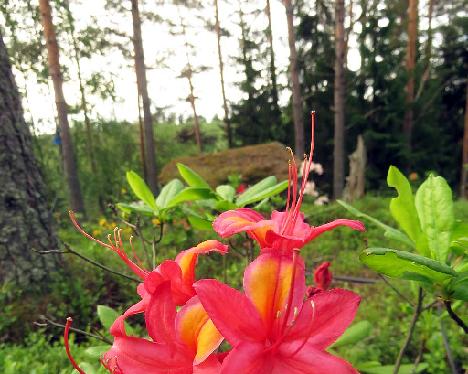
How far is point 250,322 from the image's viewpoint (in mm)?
477

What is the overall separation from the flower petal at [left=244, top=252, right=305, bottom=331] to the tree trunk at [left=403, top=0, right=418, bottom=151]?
13.6m

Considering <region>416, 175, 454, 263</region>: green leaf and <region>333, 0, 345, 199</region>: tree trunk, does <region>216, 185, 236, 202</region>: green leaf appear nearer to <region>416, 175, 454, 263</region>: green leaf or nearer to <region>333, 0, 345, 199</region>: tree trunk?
<region>416, 175, 454, 263</region>: green leaf

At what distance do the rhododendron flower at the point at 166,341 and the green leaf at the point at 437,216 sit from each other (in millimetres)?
448

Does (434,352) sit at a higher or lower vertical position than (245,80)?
lower

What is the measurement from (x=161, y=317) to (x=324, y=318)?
0.20m

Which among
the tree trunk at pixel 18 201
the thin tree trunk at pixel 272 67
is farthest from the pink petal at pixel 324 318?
the thin tree trunk at pixel 272 67

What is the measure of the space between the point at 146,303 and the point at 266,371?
7.1 inches

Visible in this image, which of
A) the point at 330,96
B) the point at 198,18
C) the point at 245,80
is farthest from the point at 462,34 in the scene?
the point at 198,18

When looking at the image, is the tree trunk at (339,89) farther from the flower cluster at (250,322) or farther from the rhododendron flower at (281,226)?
the flower cluster at (250,322)

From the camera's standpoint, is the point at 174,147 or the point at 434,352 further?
the point at 174,147

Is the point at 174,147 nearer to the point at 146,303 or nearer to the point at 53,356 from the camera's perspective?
the point at 53,356

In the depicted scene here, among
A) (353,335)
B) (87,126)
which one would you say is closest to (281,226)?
(353,335)

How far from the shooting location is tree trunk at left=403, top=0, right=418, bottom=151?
1236 cm

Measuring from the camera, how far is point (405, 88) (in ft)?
45.4
